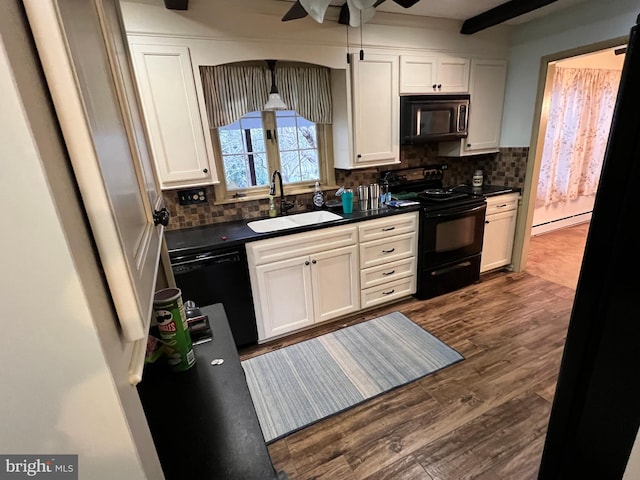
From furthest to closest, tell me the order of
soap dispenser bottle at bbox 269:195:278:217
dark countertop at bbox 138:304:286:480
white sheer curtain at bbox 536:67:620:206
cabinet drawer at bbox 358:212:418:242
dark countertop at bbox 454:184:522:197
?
white sheer curtain at bbox 536:67:620:206 → dark countertop at bbox 454:184:522:197 → soap dispenser bottle at bbox 269:195:278:217 → cabinet drawer at bbox 358:212:418:242 → dark countertop at bbox 138:304:286:480

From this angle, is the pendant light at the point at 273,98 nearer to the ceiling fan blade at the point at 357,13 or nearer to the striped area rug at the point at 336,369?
the ceiling fan blade at the point at 357,13

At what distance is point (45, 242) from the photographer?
327 mm

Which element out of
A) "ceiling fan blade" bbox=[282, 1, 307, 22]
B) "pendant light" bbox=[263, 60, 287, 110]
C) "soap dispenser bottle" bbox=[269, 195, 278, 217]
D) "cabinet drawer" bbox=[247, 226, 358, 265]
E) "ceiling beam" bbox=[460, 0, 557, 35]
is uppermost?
"ceiling beam" bbox=[460, 0, 557, 35]

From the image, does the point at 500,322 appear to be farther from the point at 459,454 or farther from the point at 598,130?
the point at 598,130

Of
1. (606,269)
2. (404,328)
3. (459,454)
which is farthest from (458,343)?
(606,269)

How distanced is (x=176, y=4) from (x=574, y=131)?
4.91 m

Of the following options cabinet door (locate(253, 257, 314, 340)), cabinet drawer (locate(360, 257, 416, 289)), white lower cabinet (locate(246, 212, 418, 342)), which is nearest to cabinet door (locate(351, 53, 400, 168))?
white lower cabinet (locate(246, 212, 418, 342))

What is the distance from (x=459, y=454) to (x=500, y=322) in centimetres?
139

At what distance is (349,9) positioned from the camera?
62.8 inches

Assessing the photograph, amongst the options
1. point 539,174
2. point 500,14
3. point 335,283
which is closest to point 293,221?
point 335,283

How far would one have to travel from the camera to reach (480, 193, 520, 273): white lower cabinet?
313cm

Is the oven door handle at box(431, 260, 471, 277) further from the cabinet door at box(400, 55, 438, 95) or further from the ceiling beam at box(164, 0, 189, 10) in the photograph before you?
the ceiling beam at box(164, 0, 189, 10)

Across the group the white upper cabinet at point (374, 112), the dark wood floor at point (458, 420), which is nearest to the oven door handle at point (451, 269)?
the dark wood floor at point (458, 420)

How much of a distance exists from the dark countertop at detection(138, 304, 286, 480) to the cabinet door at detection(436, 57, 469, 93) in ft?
9.81
